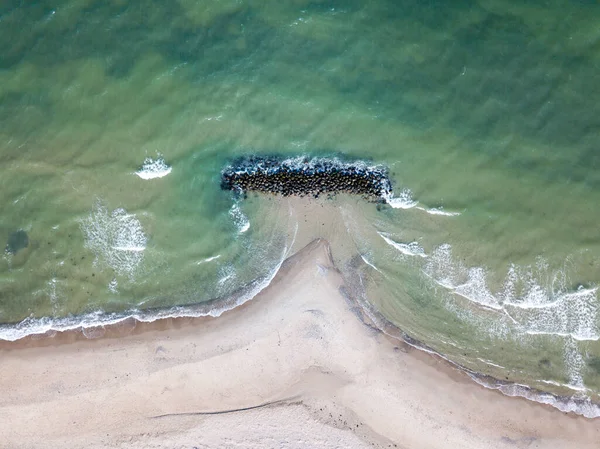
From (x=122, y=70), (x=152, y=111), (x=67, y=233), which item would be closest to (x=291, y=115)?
(x=152, y=111)

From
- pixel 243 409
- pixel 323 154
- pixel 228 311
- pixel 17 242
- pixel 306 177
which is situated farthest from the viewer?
pixel 17 242

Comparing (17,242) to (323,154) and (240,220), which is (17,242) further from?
(323,154)

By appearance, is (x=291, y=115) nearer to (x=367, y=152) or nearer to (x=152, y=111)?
(x=367, y=152)

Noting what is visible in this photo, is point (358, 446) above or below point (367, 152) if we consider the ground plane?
below

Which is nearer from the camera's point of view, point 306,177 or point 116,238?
point 306,177

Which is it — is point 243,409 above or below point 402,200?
below

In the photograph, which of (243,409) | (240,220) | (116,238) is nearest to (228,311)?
(240,220)

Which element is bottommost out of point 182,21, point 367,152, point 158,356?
point 158,356
